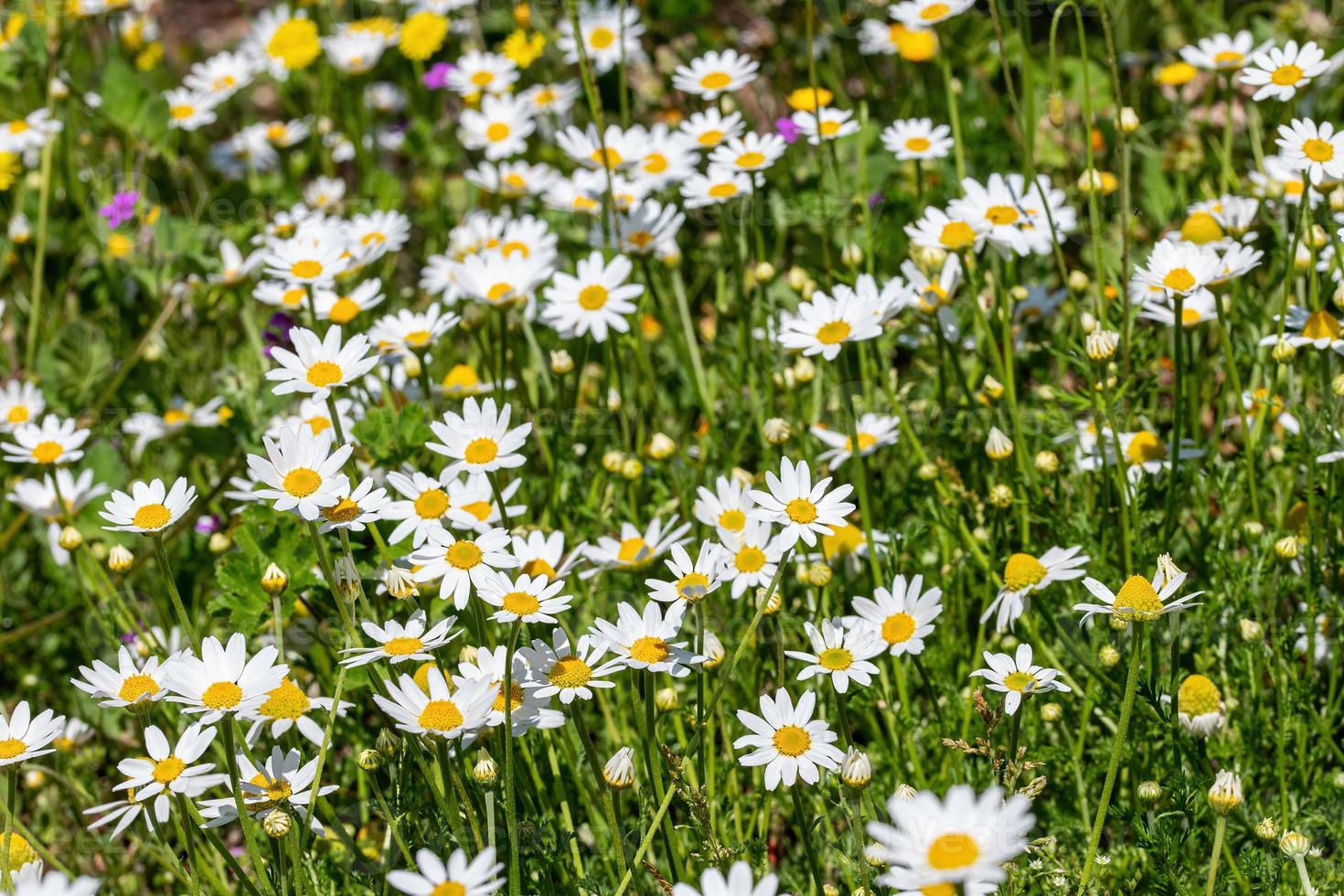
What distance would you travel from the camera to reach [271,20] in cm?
480

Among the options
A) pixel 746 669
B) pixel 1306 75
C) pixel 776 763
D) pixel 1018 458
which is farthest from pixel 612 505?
pixel 1306 75

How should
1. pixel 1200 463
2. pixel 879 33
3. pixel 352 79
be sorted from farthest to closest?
pixel 352 79 → pixel 879 33 → pixel 1200 463

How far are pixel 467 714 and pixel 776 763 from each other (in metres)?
0.42

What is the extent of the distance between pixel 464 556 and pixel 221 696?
39cm

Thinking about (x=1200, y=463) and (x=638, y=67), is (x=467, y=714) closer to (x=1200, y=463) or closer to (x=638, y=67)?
(x=1200, y=463)

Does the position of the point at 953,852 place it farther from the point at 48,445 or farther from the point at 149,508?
the point at 48,445

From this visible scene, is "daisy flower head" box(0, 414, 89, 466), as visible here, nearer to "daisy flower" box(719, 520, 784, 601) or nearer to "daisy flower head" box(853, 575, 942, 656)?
"daisy flower" box(719, 520, 784, 601)

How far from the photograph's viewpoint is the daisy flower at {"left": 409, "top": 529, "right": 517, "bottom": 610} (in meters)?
2.03

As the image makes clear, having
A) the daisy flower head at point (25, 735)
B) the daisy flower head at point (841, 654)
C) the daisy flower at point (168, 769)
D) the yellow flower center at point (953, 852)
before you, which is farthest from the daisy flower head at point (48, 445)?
the yellow flower center at point (953, 852)

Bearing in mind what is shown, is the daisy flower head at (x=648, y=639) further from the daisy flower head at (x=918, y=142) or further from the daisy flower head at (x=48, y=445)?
the daisy flower head at (x=918, y=142)

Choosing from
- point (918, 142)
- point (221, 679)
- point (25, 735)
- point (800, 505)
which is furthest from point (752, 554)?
point (918, 142)

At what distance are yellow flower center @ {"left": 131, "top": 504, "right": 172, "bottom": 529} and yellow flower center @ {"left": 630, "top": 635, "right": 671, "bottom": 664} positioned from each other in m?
0.71

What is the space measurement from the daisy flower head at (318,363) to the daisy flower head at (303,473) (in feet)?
0.49

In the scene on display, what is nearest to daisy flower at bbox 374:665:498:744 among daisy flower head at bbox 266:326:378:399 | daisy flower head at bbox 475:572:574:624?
daisy flower head at bbox 475:572:574:624
